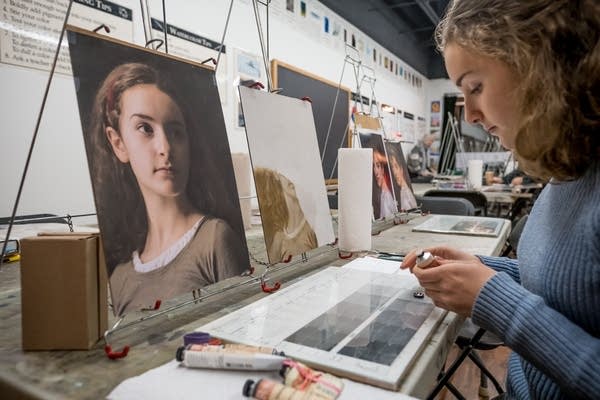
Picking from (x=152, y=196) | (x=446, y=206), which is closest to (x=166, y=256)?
(x=152, y=196)

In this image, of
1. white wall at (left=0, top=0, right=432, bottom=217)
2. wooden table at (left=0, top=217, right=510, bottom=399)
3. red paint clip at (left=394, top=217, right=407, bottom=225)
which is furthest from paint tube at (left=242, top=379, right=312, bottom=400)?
red paint clip at (left=394, top=217, right=407, bottom=225)

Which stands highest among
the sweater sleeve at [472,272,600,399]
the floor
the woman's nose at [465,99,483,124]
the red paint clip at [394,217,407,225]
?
the woman's nose at [465,99,483,124]

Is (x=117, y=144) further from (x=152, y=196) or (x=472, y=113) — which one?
(x=472, y=113)

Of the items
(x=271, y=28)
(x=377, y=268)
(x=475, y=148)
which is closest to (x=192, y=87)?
(x=377, y=268)

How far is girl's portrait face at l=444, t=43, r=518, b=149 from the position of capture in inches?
27.8

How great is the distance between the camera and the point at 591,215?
64 centimetres

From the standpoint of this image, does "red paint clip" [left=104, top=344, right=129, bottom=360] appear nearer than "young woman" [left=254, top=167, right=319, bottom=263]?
Yes

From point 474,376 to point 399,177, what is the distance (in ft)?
3.37

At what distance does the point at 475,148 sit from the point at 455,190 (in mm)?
3684

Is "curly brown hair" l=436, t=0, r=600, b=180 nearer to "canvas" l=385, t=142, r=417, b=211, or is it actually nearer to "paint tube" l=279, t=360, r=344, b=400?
"paint tube" l=279, t=360, r=344, b=400

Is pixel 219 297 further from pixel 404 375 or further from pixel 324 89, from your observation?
pixel 324 89

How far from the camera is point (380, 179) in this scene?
187 centimetres

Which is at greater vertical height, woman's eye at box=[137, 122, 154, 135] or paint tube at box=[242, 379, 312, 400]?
woman's eye at box=[137, 122, 154, 135]

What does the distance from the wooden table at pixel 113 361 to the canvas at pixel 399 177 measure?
4.12 ft
